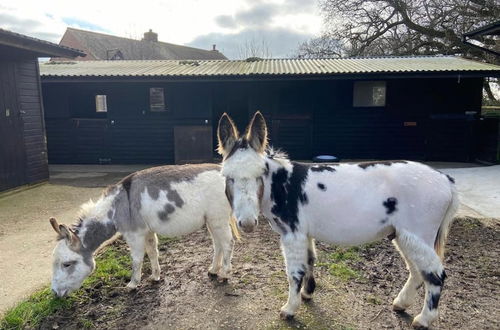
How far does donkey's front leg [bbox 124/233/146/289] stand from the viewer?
3785mm

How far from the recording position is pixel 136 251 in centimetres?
380

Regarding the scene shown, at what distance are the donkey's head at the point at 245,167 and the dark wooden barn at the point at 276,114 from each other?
346 inches

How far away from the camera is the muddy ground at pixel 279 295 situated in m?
3.22

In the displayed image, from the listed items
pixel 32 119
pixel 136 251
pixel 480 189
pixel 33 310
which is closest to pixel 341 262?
pixel 136 251

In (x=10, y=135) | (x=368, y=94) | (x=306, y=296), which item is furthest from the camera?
(x=368, y=94)

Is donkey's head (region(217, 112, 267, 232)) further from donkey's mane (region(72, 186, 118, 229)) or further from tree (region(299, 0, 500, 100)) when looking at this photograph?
tree (region(299, 0, 500, 100))

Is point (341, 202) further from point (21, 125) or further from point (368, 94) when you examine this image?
point (368, 94)

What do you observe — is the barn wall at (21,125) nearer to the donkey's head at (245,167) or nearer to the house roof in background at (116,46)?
the donkey's head at (245,167)

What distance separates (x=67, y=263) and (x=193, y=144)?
9.01m

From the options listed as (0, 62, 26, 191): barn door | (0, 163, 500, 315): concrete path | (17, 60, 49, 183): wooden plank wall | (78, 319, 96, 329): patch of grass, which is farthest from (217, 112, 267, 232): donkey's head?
(17, 60, 49, 183): wooden plank wall

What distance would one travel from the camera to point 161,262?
4.62m

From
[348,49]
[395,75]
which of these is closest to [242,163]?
[395,75]

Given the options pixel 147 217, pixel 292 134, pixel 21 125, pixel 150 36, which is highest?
pixel 150 36

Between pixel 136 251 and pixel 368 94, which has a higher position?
pixel 368 94
